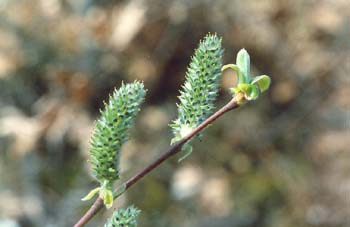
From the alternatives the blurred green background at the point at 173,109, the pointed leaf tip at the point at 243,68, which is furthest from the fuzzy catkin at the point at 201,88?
the blurred green background at the point at 173,109

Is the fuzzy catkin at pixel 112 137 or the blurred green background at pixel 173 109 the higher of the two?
the blurred green background at pixel 173 109

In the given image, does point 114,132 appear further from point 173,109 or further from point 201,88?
point 173,109

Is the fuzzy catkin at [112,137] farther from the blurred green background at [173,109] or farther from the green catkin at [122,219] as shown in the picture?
the blurred green background at [173,109]

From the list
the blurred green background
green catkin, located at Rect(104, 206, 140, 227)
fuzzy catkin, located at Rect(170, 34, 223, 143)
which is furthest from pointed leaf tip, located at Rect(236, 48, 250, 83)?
the blurred green background

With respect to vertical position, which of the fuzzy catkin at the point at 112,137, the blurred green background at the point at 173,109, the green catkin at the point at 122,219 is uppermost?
the blurred green background at the point at 173,109

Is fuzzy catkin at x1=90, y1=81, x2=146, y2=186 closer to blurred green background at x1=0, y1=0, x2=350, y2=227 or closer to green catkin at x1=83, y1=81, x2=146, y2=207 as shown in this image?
green catkin at x1=83, y1=81, x2=146, y2=207

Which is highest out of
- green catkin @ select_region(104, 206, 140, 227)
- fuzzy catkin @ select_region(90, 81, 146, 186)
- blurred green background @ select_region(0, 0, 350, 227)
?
blurred green background @ select_region(0, 0, 350, 227)

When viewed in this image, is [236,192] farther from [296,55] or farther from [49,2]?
[49,2]
